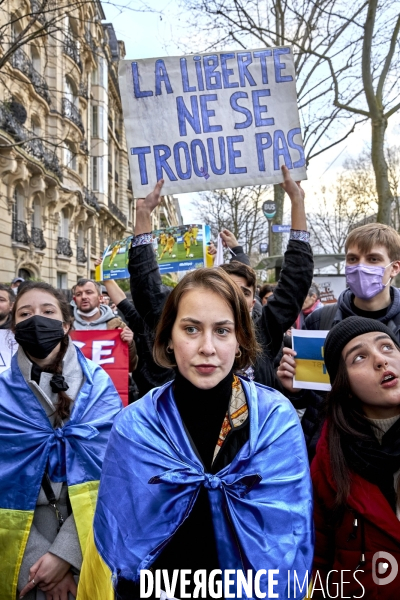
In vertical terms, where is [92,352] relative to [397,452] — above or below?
above

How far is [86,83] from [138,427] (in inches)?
1377

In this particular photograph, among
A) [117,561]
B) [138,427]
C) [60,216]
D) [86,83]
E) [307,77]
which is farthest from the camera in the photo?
[86,83]

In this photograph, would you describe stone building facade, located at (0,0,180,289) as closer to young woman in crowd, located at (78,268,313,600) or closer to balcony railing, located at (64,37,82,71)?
balcony railing, located at (64,37,82,71)

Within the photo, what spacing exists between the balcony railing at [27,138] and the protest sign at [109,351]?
42.2ft

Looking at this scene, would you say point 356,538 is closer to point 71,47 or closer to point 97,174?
point 71,47

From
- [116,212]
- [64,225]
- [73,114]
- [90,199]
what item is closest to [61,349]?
[64,225]

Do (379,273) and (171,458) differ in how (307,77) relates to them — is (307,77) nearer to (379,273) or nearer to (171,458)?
(379,273)

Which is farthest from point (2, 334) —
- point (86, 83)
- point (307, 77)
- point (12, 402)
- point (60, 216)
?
point (86, 83)

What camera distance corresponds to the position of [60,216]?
1136 inches

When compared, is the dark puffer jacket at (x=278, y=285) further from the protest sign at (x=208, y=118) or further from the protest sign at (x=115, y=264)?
the protest sign at (x=115, y=264)

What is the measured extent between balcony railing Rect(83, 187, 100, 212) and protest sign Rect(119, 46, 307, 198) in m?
29.6

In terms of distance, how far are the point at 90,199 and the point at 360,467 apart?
3369 centimetres

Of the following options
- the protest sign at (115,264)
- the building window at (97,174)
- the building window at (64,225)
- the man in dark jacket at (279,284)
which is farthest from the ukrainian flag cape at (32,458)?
the building window at (97,174)

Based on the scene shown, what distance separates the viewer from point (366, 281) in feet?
10.2
